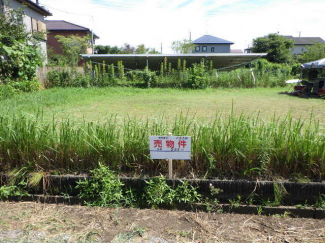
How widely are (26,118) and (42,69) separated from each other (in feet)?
35.6

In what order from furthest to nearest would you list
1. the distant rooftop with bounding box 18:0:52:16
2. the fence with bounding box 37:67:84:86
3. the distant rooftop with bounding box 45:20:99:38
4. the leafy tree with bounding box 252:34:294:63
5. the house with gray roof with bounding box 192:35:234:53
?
the house with gray roof with bounding box 192:35:234:53 < the leafy tree with bounding box 252:34:294:63 < the distant rooftop with bounding box 45:20:99:38 < the distant rooftop with bounding box 18:0:52:16 < the fence with bounding box 37:67:84:86

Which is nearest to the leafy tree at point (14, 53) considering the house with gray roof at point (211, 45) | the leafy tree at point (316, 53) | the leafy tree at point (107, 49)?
the leafy tree at point (316, 53)

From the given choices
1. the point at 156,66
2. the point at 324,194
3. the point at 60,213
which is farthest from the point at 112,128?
the point at 156,66

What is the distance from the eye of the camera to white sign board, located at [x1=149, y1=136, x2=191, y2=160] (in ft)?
7.30

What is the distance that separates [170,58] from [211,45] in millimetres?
39096

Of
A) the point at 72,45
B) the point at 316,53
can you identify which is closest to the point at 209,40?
the point at 72,45

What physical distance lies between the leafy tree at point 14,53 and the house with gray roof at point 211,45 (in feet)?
139

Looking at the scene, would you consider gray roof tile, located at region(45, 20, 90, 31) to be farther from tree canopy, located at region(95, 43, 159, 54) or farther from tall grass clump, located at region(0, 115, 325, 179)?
tall grass clump, located at region(0, 115, 325, 179)

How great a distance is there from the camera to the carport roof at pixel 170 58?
44.3ft

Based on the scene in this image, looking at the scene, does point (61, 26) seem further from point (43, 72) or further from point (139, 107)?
point (139, 107)

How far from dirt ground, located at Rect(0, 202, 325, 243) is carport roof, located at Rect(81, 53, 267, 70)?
11.8 metres

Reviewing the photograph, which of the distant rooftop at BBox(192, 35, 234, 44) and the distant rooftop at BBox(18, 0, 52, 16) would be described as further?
the distant rooftop at BBox(192, 35, 234, 44)

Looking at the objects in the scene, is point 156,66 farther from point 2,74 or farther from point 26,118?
point 26,118

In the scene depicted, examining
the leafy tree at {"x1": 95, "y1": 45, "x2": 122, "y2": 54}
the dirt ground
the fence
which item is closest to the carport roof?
the fence
